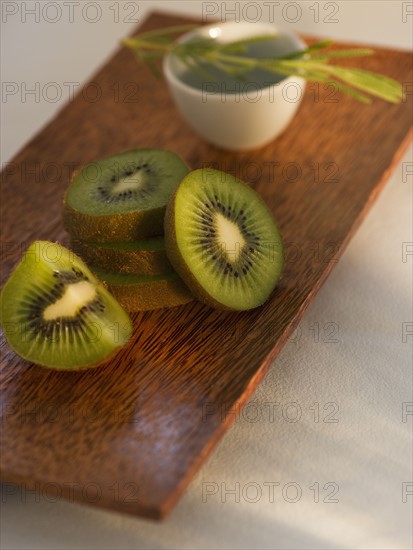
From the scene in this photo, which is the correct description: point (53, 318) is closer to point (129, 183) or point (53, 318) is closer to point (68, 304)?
point (68, 304)

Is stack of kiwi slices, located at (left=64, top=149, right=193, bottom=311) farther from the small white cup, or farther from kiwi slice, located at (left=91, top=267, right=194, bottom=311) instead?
the small white cup

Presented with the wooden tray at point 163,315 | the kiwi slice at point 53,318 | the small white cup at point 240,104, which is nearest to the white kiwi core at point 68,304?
the kiwi slice at point 53,318

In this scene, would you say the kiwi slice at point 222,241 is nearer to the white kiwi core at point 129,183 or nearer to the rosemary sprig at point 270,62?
the white kiwi core at point 129,183

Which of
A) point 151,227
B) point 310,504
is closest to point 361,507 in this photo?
point 310,504

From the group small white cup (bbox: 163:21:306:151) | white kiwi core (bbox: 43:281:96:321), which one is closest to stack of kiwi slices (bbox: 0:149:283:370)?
white kiwi core (bbox: 43:281:96:321)

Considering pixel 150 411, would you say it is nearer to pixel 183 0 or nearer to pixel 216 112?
pixel 216 112
